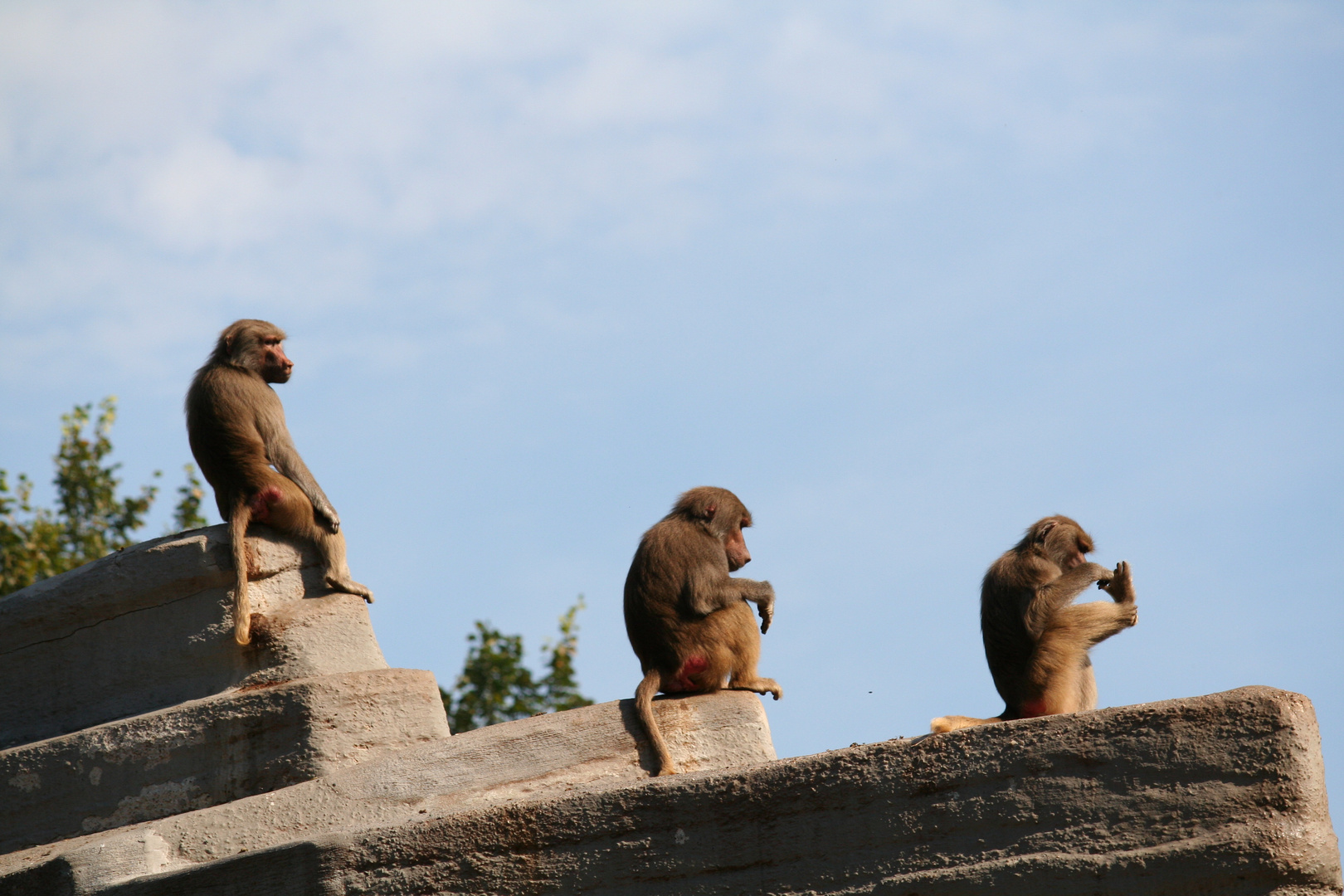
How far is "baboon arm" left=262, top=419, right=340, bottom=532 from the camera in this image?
7.85m

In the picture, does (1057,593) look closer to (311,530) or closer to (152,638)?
(311,530)

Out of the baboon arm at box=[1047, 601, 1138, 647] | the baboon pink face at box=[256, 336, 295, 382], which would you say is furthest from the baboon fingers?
the baboon pink face at box=[256, 336, 295, 382]

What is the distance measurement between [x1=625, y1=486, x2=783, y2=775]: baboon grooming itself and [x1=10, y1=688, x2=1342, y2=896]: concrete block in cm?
168

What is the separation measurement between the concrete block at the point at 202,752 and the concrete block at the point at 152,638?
0.32m

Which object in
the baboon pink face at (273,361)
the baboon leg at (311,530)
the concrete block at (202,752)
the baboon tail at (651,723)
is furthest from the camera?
the baboon pink face at (273,361)

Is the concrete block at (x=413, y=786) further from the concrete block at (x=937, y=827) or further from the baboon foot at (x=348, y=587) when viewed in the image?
the baboon foot at (x=348, y=587)

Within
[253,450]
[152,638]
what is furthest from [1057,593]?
[152,638]

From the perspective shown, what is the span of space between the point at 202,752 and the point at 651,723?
87.9 inches

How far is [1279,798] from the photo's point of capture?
455cm

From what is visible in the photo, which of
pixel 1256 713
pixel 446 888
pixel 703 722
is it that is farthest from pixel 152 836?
pixel 1256 713

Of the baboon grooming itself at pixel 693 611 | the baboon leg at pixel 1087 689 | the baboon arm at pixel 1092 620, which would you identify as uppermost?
the baboon grooming itself at pixel 693 611

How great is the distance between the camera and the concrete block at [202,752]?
6504 mm

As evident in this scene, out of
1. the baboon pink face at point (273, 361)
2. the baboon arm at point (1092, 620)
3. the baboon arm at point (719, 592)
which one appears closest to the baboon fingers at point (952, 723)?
the baboon arm at point (1092, 620)

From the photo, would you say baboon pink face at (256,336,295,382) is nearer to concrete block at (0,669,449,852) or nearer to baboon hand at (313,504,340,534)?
baboon hand at (313,504,340,534)
